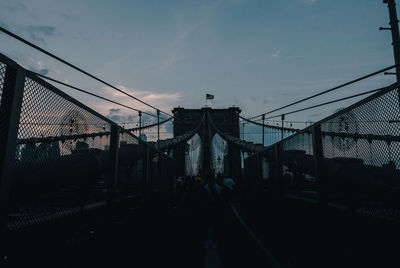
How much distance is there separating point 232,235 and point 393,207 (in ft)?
14.6

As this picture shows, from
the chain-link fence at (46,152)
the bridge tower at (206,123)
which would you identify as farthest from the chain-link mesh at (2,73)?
the bridge tower at (206,123)

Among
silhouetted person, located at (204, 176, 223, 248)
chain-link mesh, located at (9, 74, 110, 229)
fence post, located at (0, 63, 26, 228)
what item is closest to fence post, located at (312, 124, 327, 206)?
silhouetted person, located at (204, 176, 223, 248)

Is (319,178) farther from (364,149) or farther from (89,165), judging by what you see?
(89,165)

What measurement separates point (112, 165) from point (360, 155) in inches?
157

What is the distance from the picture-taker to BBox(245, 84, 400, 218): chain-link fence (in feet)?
9.05

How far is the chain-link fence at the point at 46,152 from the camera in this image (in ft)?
7.47

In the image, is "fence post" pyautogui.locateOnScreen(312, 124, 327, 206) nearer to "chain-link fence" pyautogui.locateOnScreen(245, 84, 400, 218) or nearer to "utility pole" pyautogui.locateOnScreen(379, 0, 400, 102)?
"chain-link fence" pyautogui.locateOnScreen(245, 84, 400, 218)

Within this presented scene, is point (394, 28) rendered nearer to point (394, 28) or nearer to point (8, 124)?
point (394, 28)

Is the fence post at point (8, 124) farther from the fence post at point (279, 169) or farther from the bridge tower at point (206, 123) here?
the bridge tower at point (206, 123)

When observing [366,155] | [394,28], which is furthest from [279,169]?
[394,28]

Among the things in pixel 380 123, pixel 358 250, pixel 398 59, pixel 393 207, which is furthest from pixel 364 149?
pixel 398 59

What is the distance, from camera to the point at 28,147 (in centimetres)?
256

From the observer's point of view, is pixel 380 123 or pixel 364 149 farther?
pixel 364 149

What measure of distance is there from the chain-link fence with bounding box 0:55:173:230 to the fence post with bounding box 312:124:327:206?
3532mm
